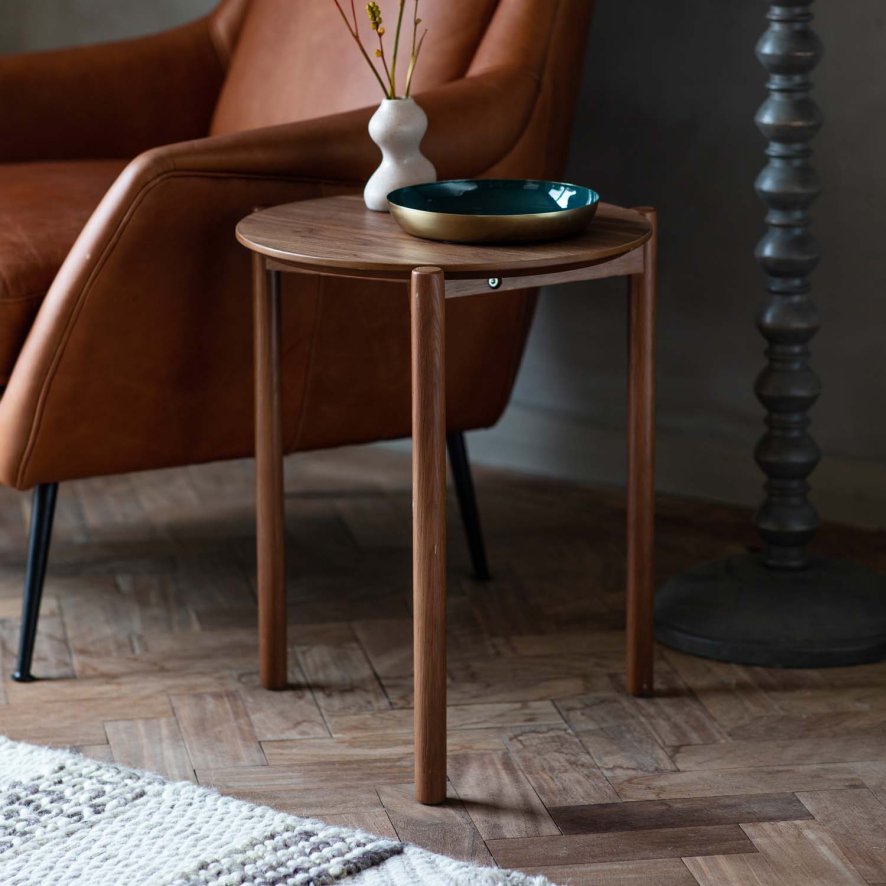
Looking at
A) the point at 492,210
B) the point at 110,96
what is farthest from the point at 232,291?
the point at 110,96

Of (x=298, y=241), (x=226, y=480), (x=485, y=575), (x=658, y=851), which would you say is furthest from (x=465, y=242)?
(x=226, y=480)

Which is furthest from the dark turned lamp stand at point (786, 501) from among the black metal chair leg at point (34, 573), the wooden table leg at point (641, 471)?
the black metal chair leg at point (34, 573)

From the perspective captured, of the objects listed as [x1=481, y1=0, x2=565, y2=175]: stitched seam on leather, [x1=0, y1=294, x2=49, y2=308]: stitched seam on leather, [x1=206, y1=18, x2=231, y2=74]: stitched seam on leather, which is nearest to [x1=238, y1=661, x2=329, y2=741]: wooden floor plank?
[x1=0, y1=294, x2=49, y2=308]: stitched seam on leather

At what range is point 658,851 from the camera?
1.31 meters

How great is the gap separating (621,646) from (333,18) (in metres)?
0.90

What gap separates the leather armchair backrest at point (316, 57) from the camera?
70.1 inches

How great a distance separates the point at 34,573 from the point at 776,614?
86 cm

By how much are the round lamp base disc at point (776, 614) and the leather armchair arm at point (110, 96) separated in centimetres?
100

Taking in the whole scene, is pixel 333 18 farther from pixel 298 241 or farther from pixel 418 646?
pixel 418 646

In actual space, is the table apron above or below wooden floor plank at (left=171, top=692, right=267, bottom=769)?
above

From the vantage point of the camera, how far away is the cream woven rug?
124cm

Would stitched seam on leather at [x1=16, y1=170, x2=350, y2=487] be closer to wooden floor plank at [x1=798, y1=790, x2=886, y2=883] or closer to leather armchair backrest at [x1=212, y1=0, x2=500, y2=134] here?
leather armchair backrest at [x1=212, y1=0, x2=500, y2=134]

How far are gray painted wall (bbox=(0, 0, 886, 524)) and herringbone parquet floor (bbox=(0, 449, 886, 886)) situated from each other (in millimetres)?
119

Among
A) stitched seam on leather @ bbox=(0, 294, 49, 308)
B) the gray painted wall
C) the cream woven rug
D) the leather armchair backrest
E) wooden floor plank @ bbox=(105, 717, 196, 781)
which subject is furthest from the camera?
the gray painted wall
